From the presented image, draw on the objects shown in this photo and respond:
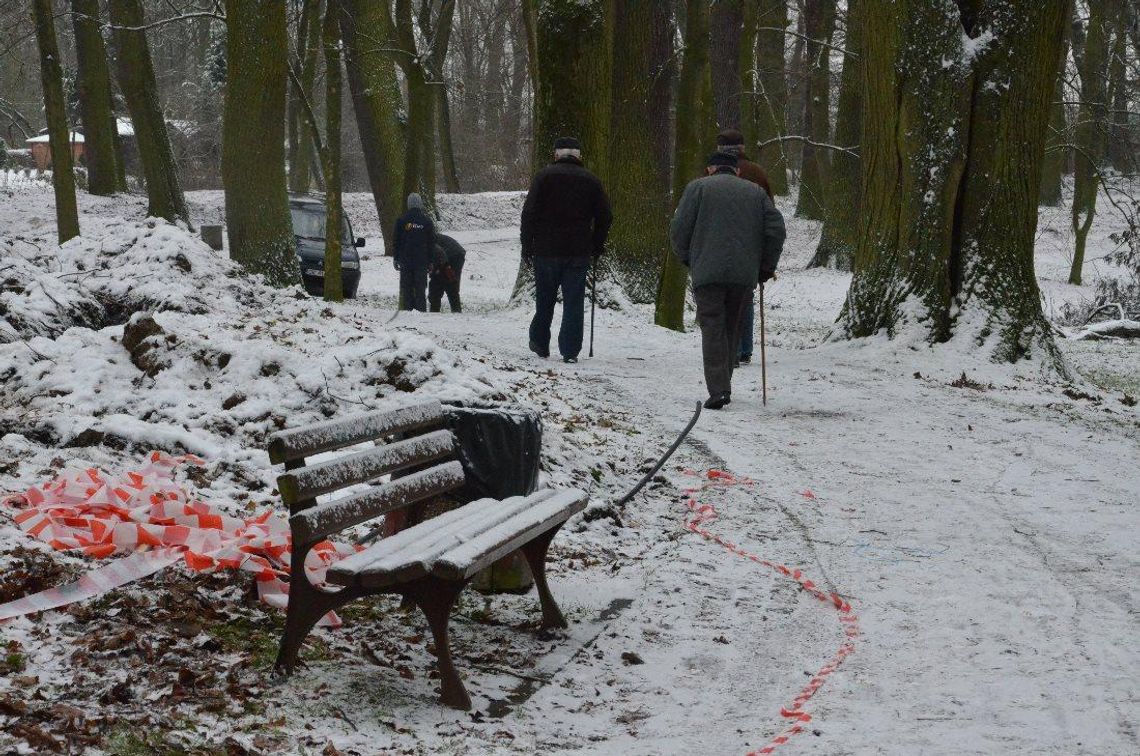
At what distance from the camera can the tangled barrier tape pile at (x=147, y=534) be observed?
4832 millimetres

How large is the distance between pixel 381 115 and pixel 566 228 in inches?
707

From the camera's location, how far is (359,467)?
4.46 m

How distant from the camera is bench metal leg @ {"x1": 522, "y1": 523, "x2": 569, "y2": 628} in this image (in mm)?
5066

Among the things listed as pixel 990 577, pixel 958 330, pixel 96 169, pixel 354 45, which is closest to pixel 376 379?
pixel 990 577

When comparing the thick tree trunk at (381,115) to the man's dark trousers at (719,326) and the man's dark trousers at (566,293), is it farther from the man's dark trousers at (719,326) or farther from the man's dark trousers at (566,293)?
the man's dark trousers at (719,326)

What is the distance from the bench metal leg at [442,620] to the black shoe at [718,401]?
580cm

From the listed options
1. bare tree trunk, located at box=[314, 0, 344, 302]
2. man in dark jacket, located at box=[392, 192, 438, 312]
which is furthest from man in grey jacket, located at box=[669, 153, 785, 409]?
man in dark jacket, located at box=[392, 192, 438, 312]

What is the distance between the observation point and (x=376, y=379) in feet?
25.8

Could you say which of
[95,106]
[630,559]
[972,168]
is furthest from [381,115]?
[630,559]

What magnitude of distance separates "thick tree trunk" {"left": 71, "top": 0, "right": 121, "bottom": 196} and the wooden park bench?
944 inches

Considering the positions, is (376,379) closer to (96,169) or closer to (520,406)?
(520,406)

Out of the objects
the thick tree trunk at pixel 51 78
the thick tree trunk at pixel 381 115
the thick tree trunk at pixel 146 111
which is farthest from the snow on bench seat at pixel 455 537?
the thick tree trunk at pixel 381 115

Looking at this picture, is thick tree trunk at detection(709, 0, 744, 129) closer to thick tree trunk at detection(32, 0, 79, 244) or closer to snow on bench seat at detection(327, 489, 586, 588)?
thick tree trunk at detection(32, 0, 79, 244)

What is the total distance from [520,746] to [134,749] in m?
1.18
